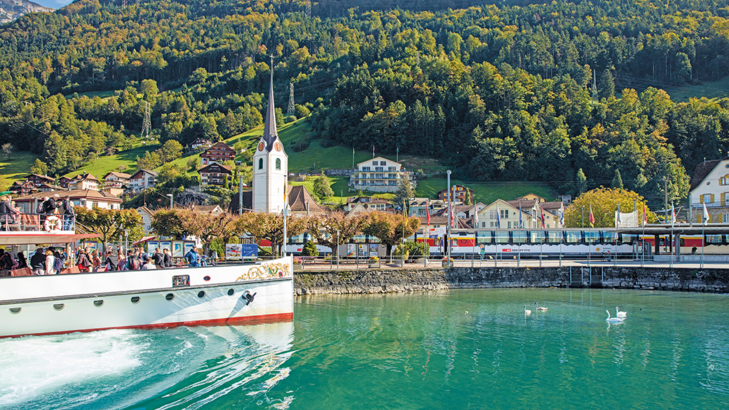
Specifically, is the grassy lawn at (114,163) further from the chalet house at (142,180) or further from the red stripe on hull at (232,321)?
the red stripe on hull at (232,321)

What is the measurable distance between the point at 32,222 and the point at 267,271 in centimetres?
885

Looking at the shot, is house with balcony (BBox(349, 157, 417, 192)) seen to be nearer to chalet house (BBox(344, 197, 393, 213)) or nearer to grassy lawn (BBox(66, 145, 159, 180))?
chalet house (BBox(344, 197, 393, 213))

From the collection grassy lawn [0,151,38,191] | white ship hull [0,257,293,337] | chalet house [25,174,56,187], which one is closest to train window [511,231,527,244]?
white ship hull [0,257,293,337]

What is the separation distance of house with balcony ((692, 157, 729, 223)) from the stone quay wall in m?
25.9

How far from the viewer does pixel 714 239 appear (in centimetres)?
4631

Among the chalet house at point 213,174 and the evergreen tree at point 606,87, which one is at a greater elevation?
the evergreen tree at point 606,87

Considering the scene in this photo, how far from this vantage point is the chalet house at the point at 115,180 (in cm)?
12719

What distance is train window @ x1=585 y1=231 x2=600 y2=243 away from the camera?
163 feet

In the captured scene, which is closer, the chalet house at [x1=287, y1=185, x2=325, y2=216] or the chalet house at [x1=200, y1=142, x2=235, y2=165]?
the chalet house at [x1=287, y1=185, x2=325, y2=216]

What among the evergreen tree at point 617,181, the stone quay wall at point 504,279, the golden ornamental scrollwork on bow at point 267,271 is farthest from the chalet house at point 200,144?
the golden ornamental scrollwork on bow at point 267,271

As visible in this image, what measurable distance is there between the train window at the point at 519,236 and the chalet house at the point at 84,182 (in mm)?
103802

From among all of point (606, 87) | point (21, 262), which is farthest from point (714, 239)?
point (606, 87)

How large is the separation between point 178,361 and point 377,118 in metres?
130

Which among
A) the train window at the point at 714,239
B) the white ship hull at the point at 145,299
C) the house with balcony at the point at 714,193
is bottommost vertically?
the white ship hull at the point at 145,299
